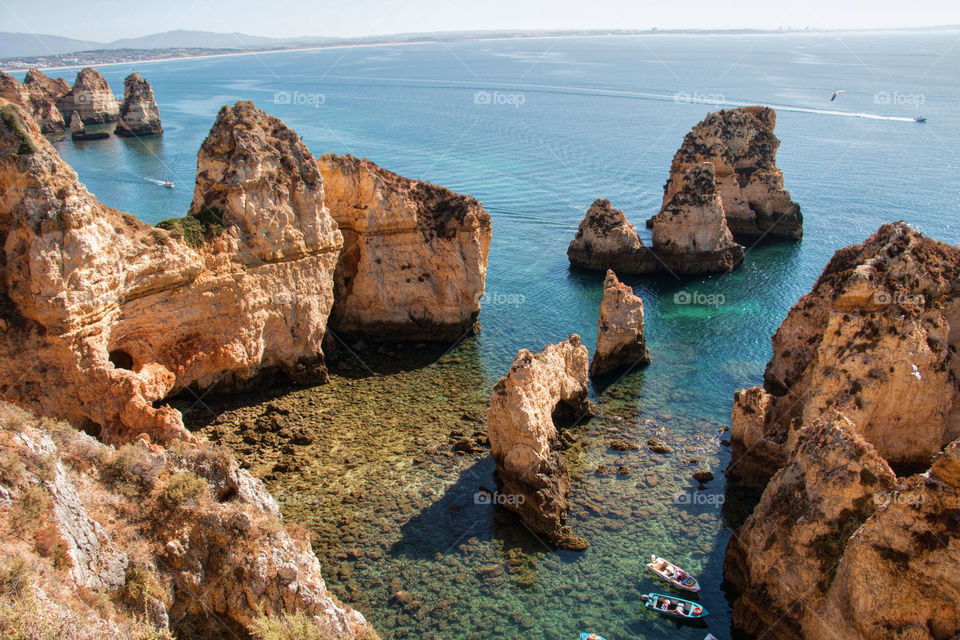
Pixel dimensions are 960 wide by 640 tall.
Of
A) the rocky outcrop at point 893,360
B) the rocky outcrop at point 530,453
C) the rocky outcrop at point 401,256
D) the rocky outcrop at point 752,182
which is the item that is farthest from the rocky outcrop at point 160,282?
the rocky outcrop at point 752,182

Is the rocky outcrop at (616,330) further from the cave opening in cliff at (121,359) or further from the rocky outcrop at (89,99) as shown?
the rocky outcrop at (89,99)

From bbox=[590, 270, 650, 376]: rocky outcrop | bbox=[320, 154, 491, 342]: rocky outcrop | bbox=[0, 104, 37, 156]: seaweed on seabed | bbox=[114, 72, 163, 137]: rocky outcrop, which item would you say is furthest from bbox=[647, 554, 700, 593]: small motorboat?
bbox=[114, 72, 163, 137]: rocky outcrop

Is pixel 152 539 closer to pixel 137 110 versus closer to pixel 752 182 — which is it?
pixel 752 182

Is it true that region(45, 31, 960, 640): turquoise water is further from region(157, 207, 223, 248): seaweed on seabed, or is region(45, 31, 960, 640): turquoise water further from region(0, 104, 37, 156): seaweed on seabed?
region(0, 104, 37, 156): seaweed on seabed

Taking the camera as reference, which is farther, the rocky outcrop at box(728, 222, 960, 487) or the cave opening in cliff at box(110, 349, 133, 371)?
the cave opening in cliff at box(110, 349, 133, 371)

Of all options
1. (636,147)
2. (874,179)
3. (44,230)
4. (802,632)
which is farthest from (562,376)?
(636,147)
